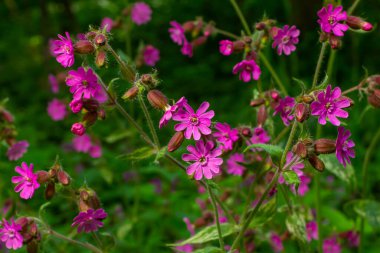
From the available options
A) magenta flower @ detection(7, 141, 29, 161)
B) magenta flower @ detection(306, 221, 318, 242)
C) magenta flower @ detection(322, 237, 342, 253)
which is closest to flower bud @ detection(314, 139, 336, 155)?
magenta flower @ detection(306, 221, 318, 242)

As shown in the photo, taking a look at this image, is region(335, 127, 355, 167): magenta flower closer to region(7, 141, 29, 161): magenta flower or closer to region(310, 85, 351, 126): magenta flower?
region(310, 85, 351, 126): magenta flower

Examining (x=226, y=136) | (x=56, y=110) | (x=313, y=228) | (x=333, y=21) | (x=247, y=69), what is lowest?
(x=56, y=110)

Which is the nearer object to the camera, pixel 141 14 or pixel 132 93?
pixel 132 93

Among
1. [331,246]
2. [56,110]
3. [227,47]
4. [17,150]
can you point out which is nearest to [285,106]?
[227,47]

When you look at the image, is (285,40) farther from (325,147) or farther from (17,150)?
(17,150)

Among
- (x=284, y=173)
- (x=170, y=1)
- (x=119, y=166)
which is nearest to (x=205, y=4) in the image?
(x=170, y=1)

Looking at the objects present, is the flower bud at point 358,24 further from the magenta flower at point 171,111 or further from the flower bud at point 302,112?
the magenta flower at point 171,111
